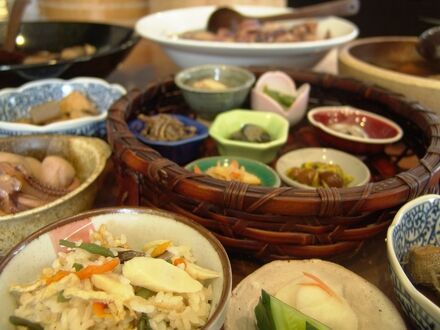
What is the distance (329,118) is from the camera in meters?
1.57

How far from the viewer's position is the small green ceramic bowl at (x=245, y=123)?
1.33 meters

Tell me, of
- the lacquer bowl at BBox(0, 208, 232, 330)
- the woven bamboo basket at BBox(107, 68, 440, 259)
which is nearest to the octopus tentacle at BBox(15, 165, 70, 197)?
the woven bamboo basket at BBox(107, 68, 440, 259)

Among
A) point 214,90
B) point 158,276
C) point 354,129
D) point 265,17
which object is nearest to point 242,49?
point 214,90

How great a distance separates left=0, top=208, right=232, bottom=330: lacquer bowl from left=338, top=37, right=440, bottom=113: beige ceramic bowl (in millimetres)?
1052

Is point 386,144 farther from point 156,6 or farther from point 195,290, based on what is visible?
point 156,6

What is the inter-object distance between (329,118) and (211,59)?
0.56 m

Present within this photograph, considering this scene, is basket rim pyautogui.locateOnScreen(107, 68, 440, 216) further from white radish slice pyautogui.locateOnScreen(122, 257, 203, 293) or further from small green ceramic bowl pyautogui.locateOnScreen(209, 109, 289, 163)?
small green ceramic bowl pyautogui.locateOnScreen(209, 109, 289, 163)

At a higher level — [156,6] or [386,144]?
[156,6]

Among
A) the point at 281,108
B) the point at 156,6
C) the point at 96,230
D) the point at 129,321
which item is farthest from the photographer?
the point at 156,6

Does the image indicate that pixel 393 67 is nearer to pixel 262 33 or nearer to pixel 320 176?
pixel 262 33

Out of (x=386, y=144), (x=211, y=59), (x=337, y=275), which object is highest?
(x=211, y=59)

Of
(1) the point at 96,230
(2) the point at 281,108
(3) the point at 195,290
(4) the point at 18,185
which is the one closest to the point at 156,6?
(2) the point at 281,108

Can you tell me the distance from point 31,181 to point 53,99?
0.60 m

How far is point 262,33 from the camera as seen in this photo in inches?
81.1
